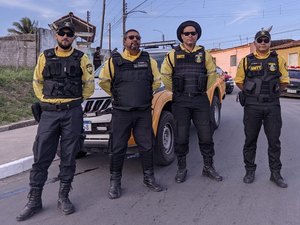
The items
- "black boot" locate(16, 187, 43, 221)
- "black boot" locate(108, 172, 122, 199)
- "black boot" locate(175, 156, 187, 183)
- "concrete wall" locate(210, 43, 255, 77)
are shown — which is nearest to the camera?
"black boot" locate(16, 187, 43, 221)

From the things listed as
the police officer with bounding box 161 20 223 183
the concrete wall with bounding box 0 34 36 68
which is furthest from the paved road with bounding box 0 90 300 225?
the concrete wall with bounding box 0 34 36 68

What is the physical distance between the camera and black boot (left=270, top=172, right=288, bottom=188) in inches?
170

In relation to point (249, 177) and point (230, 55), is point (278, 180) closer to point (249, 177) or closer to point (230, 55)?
point (249, 177)

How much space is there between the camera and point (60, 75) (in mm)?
3713

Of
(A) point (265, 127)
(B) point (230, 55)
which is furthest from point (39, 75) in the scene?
(B) point (230, 55)

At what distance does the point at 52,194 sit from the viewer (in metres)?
4.32

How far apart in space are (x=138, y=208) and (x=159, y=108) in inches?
65.1

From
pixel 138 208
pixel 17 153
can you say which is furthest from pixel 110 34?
pixel 138 208

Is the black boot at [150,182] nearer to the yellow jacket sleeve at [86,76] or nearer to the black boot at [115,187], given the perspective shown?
the black boot at [115,187]

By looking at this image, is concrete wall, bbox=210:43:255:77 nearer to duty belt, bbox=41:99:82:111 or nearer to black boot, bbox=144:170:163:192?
black boot, bbox=144:170:163:192

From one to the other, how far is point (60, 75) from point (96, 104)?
1297mm

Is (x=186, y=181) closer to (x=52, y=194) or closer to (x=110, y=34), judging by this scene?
(x=52, y=194)

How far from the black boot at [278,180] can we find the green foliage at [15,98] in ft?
21.8

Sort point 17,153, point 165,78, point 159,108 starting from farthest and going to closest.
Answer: point 17,153 → point 159,108 → point 165,78
